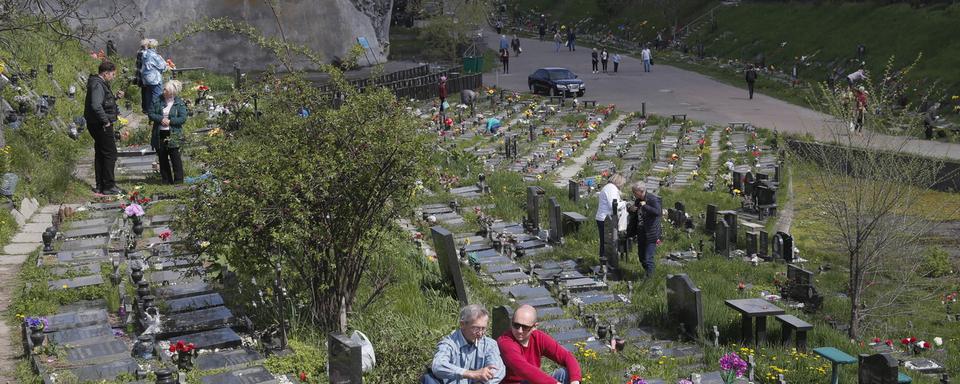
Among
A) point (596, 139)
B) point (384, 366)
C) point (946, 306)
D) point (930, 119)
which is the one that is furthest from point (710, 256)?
point (930, 119)

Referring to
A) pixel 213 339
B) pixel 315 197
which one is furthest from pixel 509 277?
pixel 213 339

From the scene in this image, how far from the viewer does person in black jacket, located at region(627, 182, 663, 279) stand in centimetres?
1633

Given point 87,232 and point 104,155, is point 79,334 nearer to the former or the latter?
point 87,232

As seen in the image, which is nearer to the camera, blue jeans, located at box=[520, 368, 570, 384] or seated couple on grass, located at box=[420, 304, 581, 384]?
seated couple on grass, located at box=[420, 304, 581, 384]

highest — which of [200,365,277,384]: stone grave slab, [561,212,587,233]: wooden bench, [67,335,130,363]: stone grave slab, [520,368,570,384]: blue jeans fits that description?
[520,368,570,384]: blue jeans

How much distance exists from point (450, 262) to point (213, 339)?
3.41 m

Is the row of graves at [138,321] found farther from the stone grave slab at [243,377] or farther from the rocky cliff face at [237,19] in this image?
the rocky cliff face at [237,19]

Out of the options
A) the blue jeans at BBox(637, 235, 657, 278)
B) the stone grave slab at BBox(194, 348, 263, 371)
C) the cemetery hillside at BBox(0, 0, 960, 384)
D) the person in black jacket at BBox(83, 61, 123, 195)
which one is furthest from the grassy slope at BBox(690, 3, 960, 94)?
the stone grave slab at BBox(194, 348, 263, 371)

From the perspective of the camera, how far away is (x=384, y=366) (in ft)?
35.4

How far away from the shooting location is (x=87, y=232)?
15680 mm

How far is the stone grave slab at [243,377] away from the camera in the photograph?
1052 cm

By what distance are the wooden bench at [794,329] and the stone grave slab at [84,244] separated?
27.6 ft

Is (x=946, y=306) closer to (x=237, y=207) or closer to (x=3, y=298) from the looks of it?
(x=237, y=207)

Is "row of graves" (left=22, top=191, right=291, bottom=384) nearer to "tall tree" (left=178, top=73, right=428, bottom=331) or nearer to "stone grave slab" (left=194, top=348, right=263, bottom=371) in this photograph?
"stone grave slab" (left=194, top=348, right=263, bottom=371)
